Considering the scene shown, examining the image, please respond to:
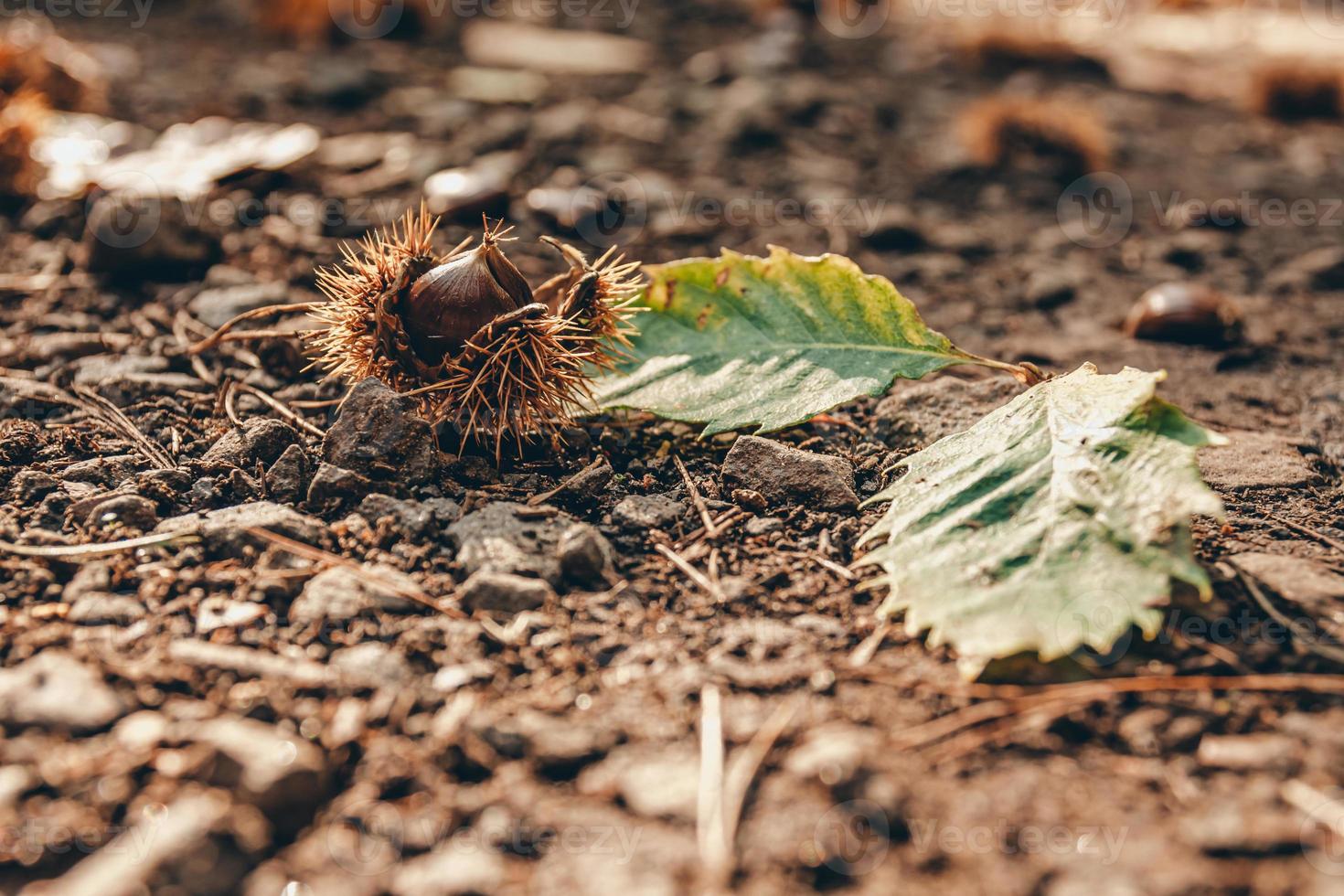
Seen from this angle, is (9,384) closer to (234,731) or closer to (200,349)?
(200,349)

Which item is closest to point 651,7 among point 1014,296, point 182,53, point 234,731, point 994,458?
point 182,53

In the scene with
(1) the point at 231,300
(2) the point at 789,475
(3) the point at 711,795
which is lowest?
(3) the point at 711,795

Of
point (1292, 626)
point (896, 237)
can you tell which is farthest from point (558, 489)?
point (896, 237)

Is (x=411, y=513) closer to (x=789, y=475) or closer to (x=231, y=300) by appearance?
(x=789, y=475)

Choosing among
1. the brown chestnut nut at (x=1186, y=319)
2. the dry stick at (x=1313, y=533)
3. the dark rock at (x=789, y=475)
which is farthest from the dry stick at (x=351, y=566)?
the brown chestnut nut at (x=1186, y=319)

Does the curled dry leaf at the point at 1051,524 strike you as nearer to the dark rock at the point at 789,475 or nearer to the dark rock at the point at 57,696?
the dark rock at the point at 789,475

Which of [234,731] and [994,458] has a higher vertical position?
[994,458]
